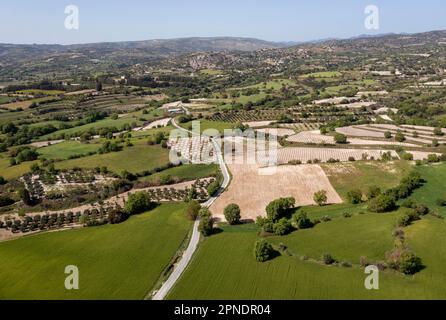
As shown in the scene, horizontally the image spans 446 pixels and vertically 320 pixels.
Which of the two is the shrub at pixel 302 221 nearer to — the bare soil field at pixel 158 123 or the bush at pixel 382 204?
the bush at pixel 382 204

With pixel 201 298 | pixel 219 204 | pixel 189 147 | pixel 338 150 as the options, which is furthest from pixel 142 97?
pixel 201 298

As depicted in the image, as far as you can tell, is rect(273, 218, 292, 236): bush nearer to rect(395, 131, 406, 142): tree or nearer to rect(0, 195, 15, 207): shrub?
rect(0, 195, 15, 207): shrub

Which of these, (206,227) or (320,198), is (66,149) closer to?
(206,227)

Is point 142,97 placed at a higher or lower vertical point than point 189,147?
higher

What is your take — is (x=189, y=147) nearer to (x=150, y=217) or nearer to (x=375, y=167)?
(x=150, y=217)

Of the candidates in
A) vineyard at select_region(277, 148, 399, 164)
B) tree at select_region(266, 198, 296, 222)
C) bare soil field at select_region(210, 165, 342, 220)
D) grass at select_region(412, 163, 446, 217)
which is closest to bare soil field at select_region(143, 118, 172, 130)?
vineyard at select_region(277, 148, 399, 164)
